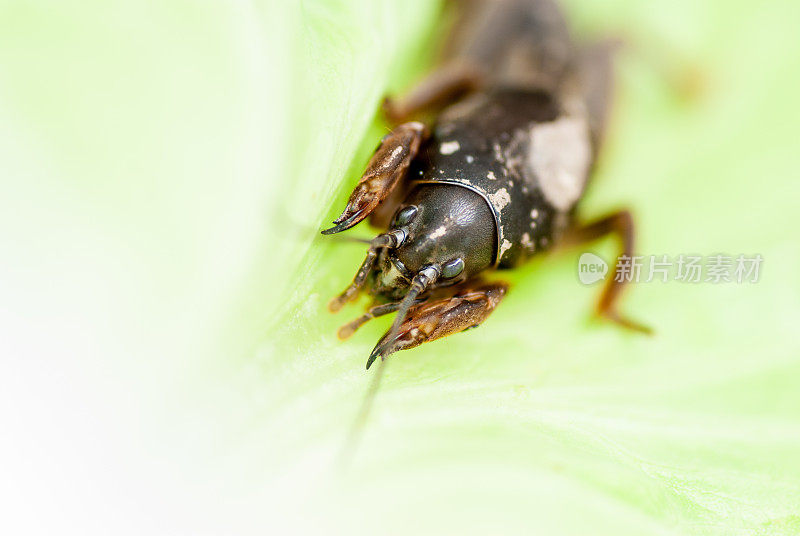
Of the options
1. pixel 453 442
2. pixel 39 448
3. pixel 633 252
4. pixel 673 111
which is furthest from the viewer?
pixel 673 111

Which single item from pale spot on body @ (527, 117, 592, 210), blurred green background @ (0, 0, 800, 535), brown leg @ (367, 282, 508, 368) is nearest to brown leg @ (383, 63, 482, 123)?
blurred green background @ (0, 0, 800, 535)

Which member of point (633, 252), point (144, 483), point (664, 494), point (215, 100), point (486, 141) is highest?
point (215, 100)

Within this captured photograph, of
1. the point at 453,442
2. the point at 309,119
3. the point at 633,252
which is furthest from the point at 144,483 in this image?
the point at 633,252

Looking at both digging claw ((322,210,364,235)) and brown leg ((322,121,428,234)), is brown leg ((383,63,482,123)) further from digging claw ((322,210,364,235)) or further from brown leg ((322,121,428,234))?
digging claw ((322,210,364,235))

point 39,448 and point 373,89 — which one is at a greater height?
point 373,89

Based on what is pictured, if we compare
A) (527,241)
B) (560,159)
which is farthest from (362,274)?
(560,159)

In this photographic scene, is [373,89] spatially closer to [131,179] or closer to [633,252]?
[131,179]
